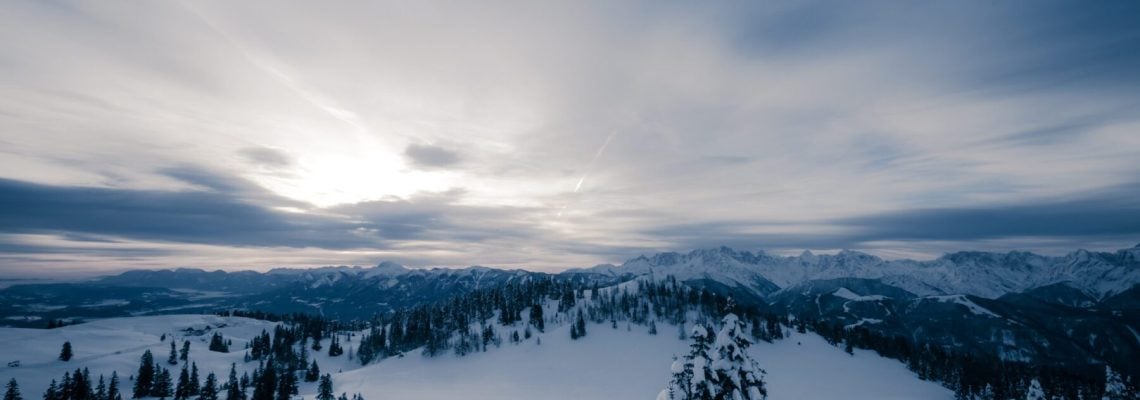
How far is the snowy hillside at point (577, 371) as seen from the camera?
14125 cm

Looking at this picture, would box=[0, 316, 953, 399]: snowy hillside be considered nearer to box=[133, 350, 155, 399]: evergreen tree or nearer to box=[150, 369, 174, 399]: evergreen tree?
box=[133, 350, 155, 399]: evergreen tree

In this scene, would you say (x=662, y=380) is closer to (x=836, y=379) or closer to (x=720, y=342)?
(x=836, y=379)

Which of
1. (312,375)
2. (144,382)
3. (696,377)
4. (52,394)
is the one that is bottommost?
(312,375)

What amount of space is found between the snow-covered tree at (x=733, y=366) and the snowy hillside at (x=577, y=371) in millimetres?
104185

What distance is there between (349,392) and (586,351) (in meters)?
79.5

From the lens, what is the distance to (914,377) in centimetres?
16912

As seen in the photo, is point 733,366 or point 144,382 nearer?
point 733,366

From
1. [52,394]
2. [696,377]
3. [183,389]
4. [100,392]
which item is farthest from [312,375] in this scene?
[696,377]

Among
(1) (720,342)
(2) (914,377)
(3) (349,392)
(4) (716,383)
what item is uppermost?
(1) (720,342)

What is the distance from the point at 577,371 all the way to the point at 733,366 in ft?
431

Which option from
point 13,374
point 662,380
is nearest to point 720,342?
point 662,380

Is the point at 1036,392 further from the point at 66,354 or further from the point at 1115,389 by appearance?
the point at 66,354

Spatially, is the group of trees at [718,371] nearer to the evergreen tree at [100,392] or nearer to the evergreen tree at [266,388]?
the evergreen tree at [266,388]

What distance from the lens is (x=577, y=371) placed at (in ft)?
520
